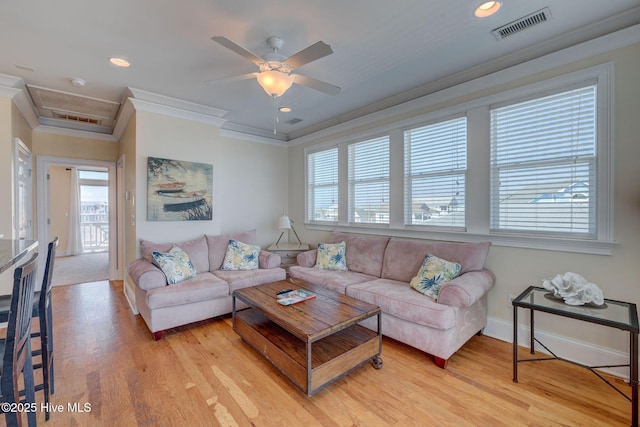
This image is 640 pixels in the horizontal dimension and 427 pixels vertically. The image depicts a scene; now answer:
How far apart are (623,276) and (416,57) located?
2506 mm

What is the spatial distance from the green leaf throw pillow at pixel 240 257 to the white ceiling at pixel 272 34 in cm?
199

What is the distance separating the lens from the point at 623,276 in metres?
2.20

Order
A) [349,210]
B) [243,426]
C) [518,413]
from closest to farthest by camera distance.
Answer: [243,426] < [518,413] < [349,210]

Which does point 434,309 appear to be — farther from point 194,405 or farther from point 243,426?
point 194,405

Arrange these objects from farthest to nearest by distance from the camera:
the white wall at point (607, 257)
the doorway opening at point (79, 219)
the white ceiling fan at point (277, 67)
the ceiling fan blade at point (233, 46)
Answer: the doorway opening at point (79, 219)
the white wall at point (607, 257)
the white ceiling fan at point (277, 67)
the ceiling fan blade at point (233, 46)

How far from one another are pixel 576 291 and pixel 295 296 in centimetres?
217

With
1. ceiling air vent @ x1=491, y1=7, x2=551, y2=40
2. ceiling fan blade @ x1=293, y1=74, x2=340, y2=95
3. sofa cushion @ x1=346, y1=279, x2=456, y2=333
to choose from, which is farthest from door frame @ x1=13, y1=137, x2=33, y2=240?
ceiling air vent @ x1=491, y1=7, x2=551, y2=40

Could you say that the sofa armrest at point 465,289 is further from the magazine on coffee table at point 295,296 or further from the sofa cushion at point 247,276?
the sofa cushion at point 247,276


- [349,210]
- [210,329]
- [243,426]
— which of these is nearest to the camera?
[243,426]

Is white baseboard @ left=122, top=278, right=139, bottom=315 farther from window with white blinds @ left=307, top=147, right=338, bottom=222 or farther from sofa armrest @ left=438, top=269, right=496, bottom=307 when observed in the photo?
sofa armrest @ left=438, top=269, right=496, bottom=307

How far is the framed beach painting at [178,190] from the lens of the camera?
3545 millimetres

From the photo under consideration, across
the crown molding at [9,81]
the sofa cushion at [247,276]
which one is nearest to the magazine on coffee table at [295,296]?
the sofa cushion at [247,276]

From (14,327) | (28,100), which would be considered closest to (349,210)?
(14,327)

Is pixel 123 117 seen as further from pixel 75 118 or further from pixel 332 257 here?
pixel 332 257
